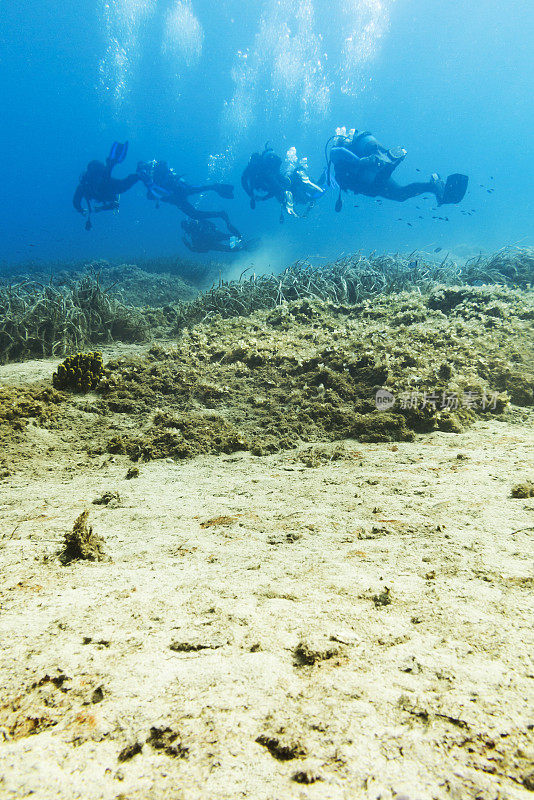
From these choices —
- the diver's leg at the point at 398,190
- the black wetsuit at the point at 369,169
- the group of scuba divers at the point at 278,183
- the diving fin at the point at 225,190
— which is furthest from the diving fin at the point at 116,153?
the diver's leg at the point at 398,190

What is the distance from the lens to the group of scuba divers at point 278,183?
1606 cm

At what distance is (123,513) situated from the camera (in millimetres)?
2742

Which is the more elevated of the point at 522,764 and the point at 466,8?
the point at 466,8

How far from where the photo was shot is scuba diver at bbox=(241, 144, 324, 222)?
19.2 metres

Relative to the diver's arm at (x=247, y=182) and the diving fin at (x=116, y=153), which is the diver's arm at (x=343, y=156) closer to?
the diver's arm at (x=247, y=182)

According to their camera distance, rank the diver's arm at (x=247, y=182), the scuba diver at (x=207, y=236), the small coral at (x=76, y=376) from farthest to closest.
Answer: the diver's arm at (x=247, y=182), the scuba diver at (x=207, y=236), the small coral at (x=76, y=376)

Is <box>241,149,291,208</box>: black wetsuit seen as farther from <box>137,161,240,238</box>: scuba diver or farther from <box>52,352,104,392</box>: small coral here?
<box>52,352,104,392</box>: small coral

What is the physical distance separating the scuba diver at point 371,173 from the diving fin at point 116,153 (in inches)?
376

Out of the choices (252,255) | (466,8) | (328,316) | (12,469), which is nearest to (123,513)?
(12,469)

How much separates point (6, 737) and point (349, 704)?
Result: 99 cm

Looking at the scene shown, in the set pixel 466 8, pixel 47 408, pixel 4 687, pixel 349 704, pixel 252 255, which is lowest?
pixel 4 687

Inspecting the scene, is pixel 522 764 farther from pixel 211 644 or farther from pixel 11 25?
pixel 11 25

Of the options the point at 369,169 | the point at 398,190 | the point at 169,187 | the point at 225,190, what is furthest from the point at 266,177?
the point at 398,190

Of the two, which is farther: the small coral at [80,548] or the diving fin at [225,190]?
the diving fin at [225,190]
